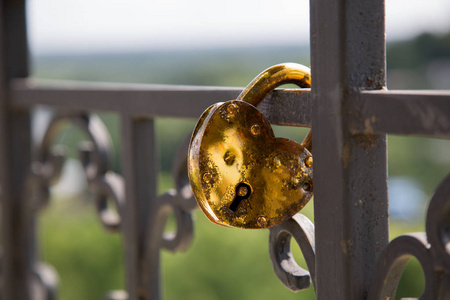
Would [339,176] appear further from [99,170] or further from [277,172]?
[99,170]

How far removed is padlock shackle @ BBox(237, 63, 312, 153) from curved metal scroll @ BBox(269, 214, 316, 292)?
3.1 inches

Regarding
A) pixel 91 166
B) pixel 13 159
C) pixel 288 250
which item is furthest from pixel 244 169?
pixel 13 159

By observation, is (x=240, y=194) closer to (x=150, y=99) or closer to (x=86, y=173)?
(x=150, y=99)

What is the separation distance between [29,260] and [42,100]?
0.36 m

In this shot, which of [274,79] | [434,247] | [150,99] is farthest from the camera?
[150,99]

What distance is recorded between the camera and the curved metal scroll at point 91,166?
105cm

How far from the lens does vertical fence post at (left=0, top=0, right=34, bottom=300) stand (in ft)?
4.28

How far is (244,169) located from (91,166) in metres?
0.60

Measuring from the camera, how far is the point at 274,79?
60 cm

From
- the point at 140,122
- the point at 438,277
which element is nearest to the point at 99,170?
the point at 140,122

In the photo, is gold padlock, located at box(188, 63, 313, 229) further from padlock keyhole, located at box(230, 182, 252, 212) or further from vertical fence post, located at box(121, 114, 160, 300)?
vertical fence post, located at box(121, 114, 160, 300)

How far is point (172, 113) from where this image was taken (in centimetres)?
83

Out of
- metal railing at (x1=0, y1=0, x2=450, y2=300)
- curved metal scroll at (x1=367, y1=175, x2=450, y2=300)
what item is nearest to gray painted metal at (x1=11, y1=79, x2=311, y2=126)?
metal railing at (x1=0, y1=0, x2=450, y2=300)

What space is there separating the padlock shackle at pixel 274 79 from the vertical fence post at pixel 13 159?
2.71ft
